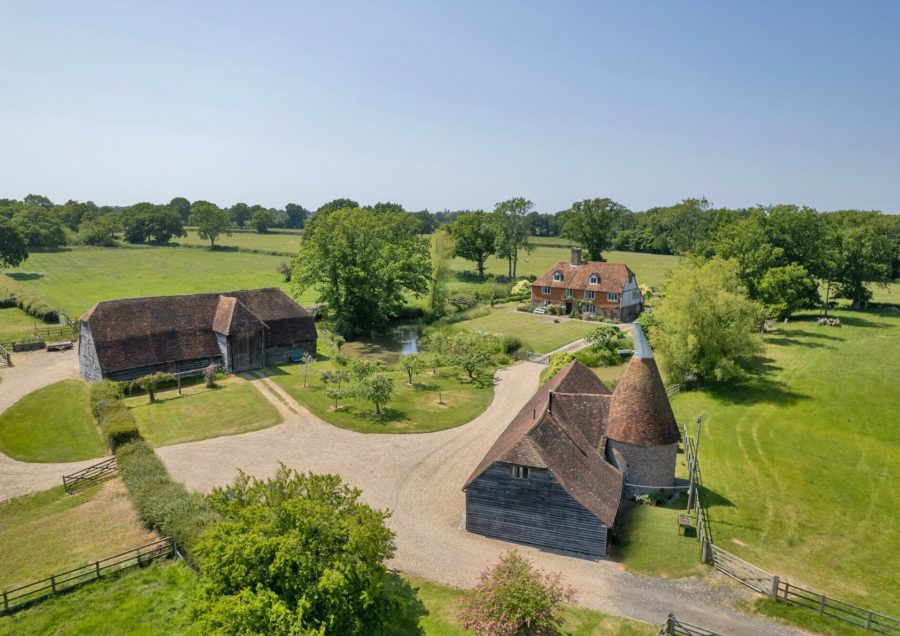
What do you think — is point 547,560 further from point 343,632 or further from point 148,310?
point 148,310

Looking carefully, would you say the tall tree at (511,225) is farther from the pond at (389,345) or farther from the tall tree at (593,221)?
the pond at (389,345)

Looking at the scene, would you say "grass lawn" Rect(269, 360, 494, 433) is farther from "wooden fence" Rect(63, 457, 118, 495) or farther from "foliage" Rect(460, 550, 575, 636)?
"foliage" Rect(460, 550, 575, 636)

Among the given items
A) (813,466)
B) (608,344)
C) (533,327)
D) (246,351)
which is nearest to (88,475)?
(246,351)

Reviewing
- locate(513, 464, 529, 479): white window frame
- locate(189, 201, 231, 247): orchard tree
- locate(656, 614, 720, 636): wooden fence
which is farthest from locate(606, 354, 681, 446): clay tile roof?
locate(189, 201, 231, 247): orchard tree

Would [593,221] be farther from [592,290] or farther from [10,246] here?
[10,246]

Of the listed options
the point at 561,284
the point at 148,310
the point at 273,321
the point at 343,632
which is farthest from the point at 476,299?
the point at 343,632

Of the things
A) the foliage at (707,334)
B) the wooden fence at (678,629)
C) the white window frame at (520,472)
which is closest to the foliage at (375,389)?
the white window frame at (520,472)
